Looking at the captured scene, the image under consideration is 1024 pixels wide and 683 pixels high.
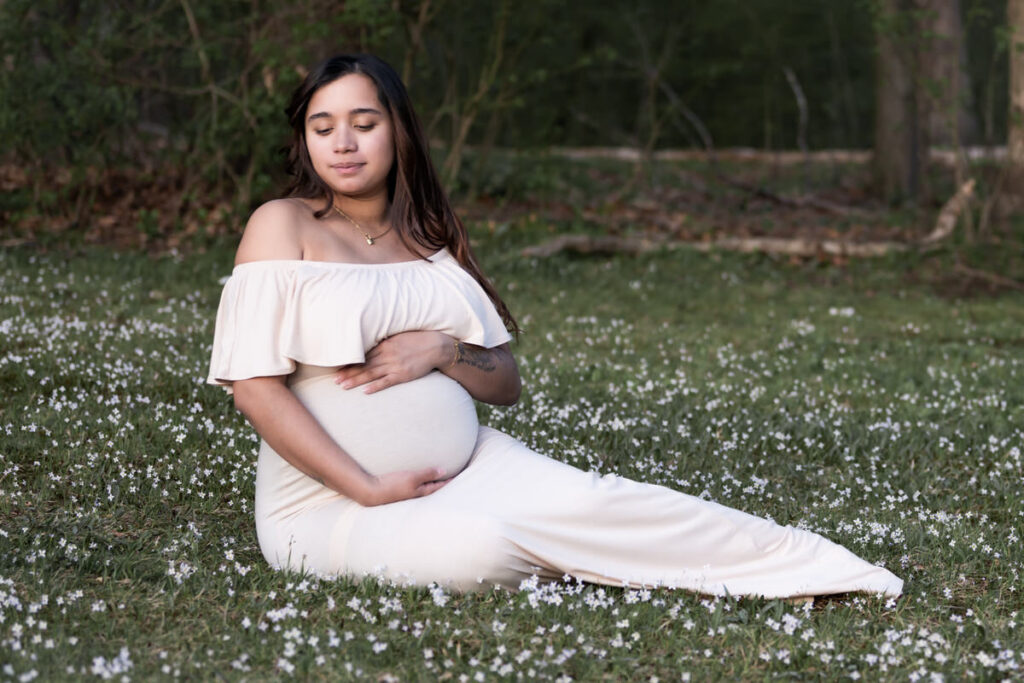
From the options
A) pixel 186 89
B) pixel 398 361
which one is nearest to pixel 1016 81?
pixel 186 89

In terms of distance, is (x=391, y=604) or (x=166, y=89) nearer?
(x=391, y=604)

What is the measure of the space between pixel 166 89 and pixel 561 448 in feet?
24.6

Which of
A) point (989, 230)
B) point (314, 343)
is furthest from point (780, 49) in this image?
point (314, 343)

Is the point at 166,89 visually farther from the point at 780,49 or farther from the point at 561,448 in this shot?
the point at 780,49

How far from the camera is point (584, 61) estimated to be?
12.9 meters

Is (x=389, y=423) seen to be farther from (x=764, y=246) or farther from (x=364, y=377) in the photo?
(x=764, y=246)

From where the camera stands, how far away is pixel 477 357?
4.04 m

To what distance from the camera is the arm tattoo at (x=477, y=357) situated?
398 cm

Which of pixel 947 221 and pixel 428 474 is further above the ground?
pixel 428 474

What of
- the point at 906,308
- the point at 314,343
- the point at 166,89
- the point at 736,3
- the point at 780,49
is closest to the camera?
the point at 314,343

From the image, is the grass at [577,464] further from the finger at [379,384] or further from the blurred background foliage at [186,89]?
the blurred background foliage at [186,89]

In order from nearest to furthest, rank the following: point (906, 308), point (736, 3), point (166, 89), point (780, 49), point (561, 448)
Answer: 1. point (561, 448)
2. point (906, 308)
3. point (166, 89)
4. point (736, 3)
5. point (780, 49)

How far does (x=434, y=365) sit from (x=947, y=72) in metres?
12.6

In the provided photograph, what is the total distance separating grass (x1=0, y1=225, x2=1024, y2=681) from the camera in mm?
3316
